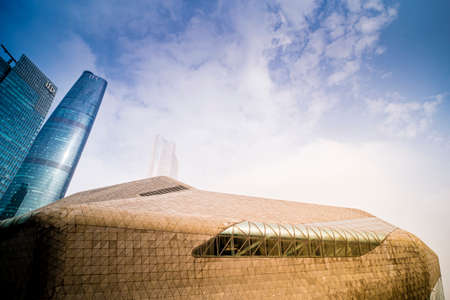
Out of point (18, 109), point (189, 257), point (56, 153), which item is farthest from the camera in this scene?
point (56, 153)

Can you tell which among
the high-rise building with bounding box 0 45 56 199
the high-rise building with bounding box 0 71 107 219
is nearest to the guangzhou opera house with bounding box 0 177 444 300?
the high-rise building with bounding box 0 45 56 199

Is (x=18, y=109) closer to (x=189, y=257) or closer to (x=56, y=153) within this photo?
(x=56, y=153)

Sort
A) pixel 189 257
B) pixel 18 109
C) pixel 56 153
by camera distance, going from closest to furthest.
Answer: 1. pixel 189 257
2. pixel 18 109
3. pixel 56 153

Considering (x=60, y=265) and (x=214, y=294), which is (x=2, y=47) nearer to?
(x=60, y=265)

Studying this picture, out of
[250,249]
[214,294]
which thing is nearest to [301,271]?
[250,249]

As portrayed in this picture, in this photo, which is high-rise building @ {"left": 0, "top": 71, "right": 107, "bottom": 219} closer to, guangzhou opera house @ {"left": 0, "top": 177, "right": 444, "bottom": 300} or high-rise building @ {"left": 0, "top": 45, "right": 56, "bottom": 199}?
high-rise building @ {"left": 0, "top": 45, "right": 56, "bottom": 199}

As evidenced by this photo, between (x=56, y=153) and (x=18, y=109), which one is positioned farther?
(x=56, y=153)

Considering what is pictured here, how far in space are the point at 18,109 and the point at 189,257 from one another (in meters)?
148

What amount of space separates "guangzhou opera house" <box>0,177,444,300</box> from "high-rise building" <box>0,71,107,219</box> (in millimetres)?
151544

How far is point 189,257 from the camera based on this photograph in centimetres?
1827

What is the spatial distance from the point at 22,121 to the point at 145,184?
4825 inches

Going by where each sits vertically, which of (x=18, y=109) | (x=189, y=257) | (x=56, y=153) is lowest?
(x=189, y=257)

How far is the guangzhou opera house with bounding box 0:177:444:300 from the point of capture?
1462 centimetres

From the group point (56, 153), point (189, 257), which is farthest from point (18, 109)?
point (189, 257)
